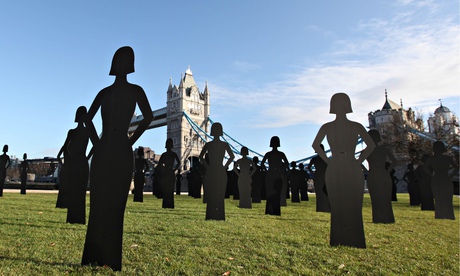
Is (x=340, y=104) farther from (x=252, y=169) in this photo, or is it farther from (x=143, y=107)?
(x=252, y=169)

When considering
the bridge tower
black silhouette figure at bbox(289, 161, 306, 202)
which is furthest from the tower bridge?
black silhouette figure at bbox(289, 161, 306, 202)

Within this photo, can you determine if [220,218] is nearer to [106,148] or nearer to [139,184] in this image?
[106,148]

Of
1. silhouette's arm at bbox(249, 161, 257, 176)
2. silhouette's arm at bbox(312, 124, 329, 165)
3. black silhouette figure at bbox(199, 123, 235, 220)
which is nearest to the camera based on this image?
silhouette's arm at bbox(312, 124, 329, 165)

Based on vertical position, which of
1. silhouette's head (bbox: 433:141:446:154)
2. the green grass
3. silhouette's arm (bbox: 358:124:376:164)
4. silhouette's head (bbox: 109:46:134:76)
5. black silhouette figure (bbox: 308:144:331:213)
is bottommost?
the green grass

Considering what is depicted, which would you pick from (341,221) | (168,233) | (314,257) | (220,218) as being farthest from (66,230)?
(341,221)

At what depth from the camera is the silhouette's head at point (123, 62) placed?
438cm

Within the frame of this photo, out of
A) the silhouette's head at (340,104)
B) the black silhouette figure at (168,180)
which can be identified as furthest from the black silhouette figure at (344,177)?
the black silhouette figure at (168,180)

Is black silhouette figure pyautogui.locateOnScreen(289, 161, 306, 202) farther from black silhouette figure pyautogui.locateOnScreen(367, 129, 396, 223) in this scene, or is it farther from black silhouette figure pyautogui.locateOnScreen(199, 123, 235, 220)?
black silhouette figure pyautogui.locateOnScreen(199, 123, 235, 220)

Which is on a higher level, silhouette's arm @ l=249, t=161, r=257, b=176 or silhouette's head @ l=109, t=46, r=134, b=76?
silhouette's head @ l=109, t=46, r=134, b=76

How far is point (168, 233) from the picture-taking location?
231 inches

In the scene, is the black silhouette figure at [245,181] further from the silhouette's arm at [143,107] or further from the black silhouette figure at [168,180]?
the silhouette's arm at [143,107]

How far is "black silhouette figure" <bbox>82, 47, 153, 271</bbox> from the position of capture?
3734mm

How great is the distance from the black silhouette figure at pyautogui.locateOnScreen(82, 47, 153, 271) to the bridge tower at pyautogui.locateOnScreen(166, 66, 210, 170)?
3319 inches

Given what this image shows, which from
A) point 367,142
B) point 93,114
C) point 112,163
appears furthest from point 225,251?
point 367,142
